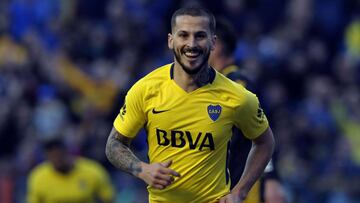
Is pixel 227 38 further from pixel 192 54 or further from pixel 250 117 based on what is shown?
pixel 192 54

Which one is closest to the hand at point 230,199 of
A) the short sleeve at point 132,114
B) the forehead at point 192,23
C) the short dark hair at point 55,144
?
the short sleeve at point 132,114

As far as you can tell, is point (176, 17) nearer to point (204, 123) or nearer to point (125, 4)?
point (204, 123)

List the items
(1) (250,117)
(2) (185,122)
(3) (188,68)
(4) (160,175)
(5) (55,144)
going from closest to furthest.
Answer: (4) (160,175)
(3) (188,68)
(2) (185,122)
(1) (250,117)
(5) (55,144)

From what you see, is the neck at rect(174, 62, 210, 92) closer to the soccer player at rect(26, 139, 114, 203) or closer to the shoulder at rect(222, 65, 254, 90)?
the shoulder at rect(222, 65, 254, 90)

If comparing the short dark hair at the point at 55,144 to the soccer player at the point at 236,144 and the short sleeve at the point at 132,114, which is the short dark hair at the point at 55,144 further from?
the short sleeve at the point at 132,114

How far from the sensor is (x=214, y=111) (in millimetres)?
7758

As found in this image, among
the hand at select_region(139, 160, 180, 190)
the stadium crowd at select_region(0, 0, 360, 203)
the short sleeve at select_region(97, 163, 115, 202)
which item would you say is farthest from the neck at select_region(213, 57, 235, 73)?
the stadium crowd at select_region(0, 0, 360, 203)

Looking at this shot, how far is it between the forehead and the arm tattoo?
0.77 metres

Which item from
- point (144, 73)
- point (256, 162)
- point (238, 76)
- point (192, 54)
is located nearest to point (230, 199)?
point (256, 162)

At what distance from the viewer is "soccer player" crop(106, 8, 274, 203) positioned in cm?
771

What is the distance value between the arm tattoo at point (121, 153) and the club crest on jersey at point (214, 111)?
530mm

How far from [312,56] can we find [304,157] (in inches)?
77.1

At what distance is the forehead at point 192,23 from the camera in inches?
297

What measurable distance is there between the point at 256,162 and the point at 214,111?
19.0 inches
